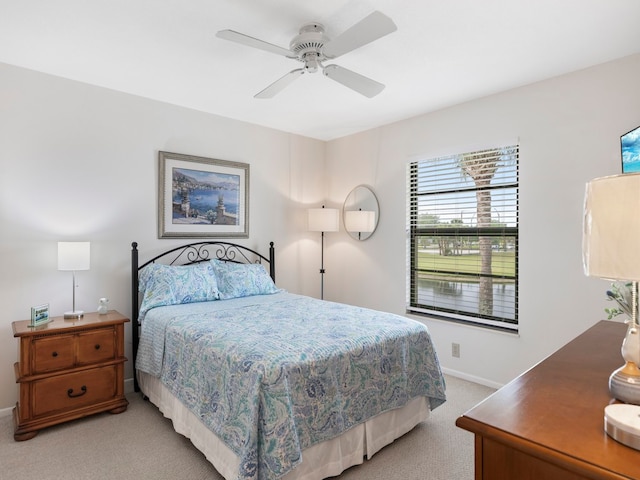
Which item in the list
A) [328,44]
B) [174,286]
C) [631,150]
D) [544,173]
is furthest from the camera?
[174,286]

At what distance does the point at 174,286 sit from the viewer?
322 cm

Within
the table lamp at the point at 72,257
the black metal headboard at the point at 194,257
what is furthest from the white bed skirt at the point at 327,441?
the table lamp at the point at 72,257

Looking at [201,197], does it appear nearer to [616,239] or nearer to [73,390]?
[73,390]

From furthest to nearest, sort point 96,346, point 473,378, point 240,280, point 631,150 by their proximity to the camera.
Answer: point 240,280, point 473,378, point 96,346, point 631,150

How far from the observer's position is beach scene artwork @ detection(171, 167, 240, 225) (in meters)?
3.73

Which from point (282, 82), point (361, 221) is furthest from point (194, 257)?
point (282, 82)

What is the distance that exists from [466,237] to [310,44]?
234 cm

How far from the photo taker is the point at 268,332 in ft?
7.61

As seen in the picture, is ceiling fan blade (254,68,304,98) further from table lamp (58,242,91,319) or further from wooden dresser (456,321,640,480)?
wooden dresser (456,321,640,480)

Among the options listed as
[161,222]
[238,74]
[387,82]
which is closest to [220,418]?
[161,222]

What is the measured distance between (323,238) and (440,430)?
286cm

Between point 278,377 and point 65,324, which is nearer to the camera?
point 278,377

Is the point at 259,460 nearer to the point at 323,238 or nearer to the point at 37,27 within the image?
the point at 37,27

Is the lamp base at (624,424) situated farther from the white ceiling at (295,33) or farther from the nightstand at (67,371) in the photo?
the nightstand at (67,371)
